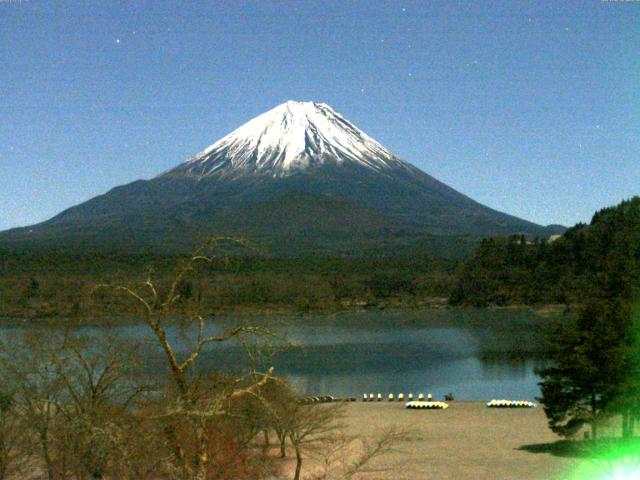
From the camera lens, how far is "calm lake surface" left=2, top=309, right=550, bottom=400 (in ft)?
104

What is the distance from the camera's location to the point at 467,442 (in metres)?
19.3

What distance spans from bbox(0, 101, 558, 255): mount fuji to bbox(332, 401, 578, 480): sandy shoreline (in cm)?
8705

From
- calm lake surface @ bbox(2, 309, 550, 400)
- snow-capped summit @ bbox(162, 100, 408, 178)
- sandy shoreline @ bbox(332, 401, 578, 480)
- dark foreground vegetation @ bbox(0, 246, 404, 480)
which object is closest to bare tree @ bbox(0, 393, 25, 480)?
dark foreground vegetation @ bbox(0, 246, 404, 480)

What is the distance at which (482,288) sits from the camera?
79438 millimetres

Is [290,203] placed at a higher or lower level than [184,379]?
higher

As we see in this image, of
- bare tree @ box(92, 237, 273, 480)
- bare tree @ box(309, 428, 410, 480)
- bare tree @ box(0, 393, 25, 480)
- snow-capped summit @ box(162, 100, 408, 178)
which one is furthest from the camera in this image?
snow-capped summit @ box(162, 100, 408, 178)

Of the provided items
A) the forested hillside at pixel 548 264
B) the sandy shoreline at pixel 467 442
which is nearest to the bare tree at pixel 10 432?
the sandy shoreline at pixel 467 442

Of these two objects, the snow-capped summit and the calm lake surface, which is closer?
the calm lake surface

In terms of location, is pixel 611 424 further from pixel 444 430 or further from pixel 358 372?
pixel 358 372

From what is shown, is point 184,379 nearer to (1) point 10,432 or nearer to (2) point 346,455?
(1) point 10,432

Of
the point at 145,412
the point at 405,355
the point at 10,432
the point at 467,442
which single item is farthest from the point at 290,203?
the point at 145,412

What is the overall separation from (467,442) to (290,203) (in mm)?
134915

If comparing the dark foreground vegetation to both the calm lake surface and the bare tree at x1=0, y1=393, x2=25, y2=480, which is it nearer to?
the bare tree at x1=0, y1=393, x2=25, y2=480

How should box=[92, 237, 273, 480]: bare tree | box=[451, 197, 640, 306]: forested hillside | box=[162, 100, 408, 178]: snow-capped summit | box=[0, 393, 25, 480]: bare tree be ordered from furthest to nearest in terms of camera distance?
box=[162, 100, 408, 178]: snow-capped summit < box=[451, 197, 640, 306]: forested hillside < box=[0, 393, 25, 480]: bare tree < box=[92, 237, 273, 480]: bare tree
